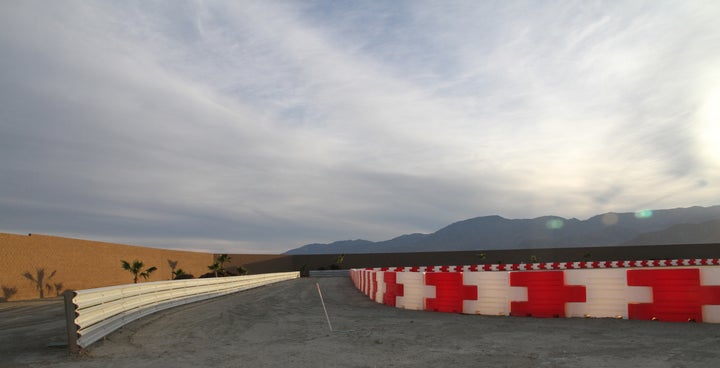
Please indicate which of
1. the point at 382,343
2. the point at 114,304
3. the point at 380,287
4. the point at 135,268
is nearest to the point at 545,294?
the point at 382,343

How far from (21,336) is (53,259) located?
25.6 meters

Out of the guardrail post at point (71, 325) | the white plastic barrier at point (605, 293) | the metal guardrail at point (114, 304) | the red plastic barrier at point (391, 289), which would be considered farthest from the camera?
the red plastic barrier at point (391, 289)

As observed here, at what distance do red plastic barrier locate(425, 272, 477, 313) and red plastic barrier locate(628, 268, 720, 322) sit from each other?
9.13 ft

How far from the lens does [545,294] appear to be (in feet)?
31.3

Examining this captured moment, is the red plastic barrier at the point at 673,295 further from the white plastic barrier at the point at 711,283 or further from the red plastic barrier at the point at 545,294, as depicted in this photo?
the red plastic barrier at the point at 545,294

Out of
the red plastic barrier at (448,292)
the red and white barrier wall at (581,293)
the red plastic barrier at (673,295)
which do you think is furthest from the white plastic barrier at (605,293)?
the red plastic barrier at (448,292)

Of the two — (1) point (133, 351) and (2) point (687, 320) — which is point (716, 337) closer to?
(2) point (687, 320)

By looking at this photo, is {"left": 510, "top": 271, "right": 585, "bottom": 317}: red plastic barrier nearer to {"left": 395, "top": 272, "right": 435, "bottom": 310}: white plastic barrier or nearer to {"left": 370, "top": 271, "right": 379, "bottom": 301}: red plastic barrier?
{"left": 395, "top": 272, "right": 435, "bottom": 310}: white plastic barrier

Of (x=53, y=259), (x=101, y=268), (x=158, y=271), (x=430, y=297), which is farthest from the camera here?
(x=158, y=271)

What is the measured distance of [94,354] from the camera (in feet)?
22.0

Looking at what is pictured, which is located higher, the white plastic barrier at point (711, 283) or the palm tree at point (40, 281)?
the white plastic barrier at point (711, 283)

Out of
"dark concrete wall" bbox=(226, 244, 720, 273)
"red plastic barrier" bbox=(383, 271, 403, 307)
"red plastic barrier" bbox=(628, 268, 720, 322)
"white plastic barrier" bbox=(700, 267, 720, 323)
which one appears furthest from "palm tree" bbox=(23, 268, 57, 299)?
"dark concrete wall" bbox=(226, 244, 720, 273)

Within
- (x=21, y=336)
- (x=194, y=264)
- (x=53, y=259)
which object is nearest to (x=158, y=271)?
(x=194, y=264)

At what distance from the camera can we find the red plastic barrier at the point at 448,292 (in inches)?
408
